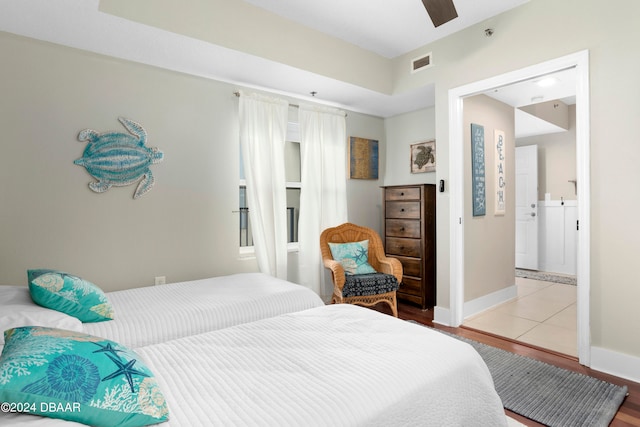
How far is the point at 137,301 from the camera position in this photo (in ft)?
7.06

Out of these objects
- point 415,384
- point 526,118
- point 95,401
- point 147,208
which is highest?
point 526,118

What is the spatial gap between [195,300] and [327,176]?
2189 millimetres

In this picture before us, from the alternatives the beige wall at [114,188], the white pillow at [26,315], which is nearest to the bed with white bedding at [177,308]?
the white pillow at [26,315]

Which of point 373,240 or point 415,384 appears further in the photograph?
point 373,240

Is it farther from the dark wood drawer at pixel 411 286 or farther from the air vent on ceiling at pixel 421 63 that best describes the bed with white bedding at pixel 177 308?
the air vent on ceiling at pixel 421 63

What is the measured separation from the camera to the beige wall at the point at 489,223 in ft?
11.5

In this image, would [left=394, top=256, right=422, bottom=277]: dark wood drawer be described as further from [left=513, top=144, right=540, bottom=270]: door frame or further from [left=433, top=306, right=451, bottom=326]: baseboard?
[left=513, top=144, right=540, bottom=270]: door frame

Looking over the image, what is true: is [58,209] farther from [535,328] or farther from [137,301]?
[535,328]

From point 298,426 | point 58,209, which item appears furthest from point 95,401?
point 58,209

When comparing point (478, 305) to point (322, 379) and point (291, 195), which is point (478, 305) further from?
point (322, 379)

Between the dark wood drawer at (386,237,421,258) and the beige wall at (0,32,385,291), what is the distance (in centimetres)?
168

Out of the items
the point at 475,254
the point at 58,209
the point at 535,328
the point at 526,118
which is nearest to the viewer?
the point at 58,209

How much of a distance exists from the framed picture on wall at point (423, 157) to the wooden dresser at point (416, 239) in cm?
39

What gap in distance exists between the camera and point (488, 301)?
3.76 meters
